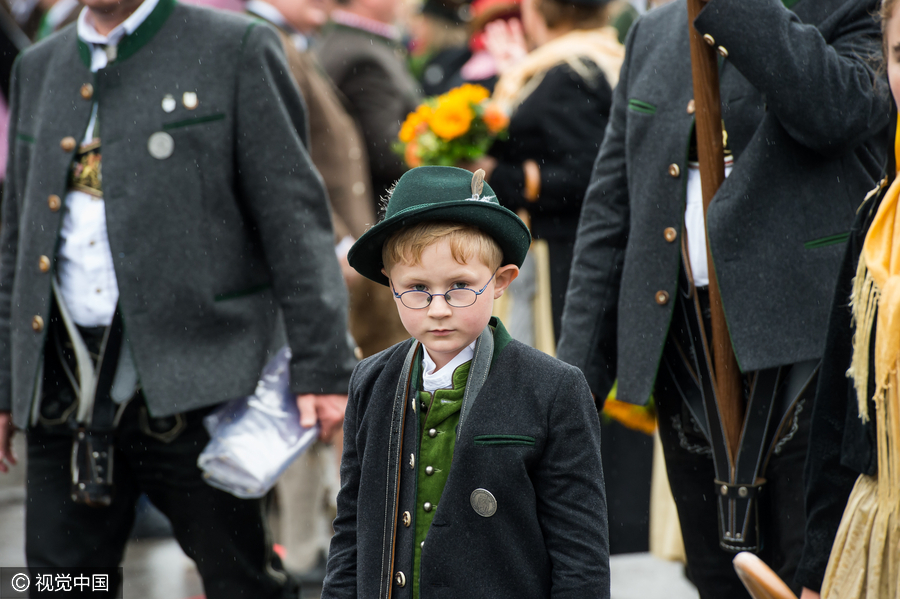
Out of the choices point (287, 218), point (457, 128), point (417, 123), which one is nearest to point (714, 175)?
point (287, 218)

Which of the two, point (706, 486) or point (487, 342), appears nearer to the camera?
point (487, 342)

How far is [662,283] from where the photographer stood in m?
3.04

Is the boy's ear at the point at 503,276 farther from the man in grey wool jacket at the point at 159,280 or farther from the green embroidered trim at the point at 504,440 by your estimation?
the man in grey wool jacket at the point at 159,280

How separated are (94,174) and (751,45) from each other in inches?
74.0

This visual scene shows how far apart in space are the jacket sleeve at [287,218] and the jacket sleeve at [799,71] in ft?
4.12

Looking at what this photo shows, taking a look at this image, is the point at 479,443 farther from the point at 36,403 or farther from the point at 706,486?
the point at 36,403

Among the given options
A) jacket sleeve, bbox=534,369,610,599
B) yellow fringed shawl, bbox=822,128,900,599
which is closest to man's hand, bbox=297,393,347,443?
jacket sleeve, bbox=534,369,610,599

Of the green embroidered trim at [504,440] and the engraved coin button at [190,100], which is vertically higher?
the engraved coin button at [190,100]

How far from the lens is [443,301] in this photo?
7.38 ft

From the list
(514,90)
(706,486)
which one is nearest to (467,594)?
(706,486)

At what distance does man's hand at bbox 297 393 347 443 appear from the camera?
11.0ft

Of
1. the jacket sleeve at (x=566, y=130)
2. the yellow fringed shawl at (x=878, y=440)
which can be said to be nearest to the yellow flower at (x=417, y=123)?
the jacket sleeve at (x=566, y=130)

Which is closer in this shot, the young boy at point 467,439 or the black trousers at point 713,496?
the young boy at point 467,439

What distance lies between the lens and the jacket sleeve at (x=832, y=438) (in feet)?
7.72
